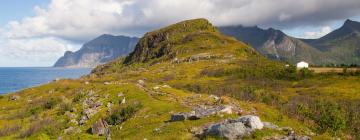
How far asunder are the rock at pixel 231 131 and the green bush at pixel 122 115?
30.0 metres

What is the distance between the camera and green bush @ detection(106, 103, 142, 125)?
6506 cm

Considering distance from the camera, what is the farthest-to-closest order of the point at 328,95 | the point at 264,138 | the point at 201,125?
the point at 328,95
the point at 201,125
the point at 264,138

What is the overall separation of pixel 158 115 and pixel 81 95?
49778 millimetres

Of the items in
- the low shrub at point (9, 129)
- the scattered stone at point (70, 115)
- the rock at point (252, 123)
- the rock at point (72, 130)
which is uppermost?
the rock at point (252, 123)

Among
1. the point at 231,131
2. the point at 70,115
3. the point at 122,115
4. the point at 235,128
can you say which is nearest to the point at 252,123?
the point at 235,128

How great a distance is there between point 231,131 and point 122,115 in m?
33.2

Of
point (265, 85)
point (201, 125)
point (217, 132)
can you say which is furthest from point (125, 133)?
point (265, 85)

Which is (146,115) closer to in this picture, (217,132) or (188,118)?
(188,118)

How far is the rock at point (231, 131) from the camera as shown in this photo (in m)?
36.4

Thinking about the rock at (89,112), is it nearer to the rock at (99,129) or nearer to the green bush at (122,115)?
the green bush at (122,115)

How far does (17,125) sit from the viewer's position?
291 ft

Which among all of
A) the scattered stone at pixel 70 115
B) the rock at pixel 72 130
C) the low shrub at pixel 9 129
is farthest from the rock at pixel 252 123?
the low shrub at pixel 9 129

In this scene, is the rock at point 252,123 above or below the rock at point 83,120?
above

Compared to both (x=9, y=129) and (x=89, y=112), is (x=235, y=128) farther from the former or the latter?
(x=9, y=129)
